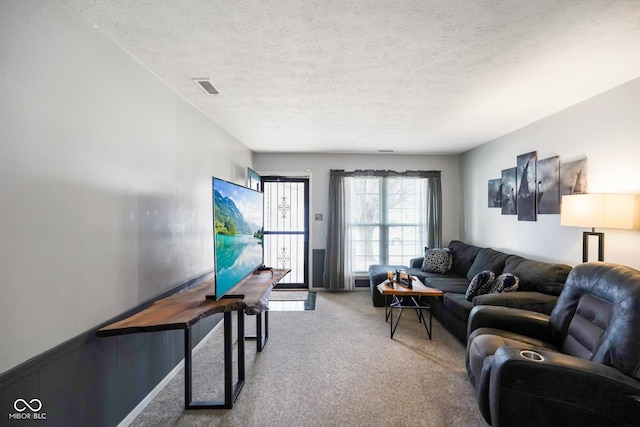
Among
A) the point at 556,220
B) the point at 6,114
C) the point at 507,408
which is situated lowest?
the point at 507,408

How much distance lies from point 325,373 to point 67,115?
2.56m

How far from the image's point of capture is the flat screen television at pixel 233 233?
2.02 m

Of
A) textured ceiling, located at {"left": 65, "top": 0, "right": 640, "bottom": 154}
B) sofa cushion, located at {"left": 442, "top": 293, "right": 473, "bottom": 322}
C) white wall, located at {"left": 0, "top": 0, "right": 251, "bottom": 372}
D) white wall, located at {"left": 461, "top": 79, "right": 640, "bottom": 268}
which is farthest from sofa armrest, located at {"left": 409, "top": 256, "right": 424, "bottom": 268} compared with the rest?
white wall, located at {"left": 0, "top": 0, "right": 251, "bottom": 372}

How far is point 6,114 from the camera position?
116cm

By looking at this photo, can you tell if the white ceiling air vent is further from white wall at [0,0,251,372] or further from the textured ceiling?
white wall at [0,0,251,372]

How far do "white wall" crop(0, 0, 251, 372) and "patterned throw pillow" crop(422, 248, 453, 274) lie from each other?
373 centimetres

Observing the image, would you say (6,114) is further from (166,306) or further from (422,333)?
(422,333)

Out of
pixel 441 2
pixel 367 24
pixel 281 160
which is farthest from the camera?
pixel 281 160

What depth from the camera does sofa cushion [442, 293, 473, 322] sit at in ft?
9.59

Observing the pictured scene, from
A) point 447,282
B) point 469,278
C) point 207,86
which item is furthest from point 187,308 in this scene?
point 469,278

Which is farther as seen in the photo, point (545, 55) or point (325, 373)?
point (325, 373)

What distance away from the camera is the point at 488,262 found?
12.1 feet

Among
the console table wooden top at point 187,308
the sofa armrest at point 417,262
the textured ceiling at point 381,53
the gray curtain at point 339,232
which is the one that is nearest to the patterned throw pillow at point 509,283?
the textured ceiling at point 381,53

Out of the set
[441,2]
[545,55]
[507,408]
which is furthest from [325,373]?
[545,55]
